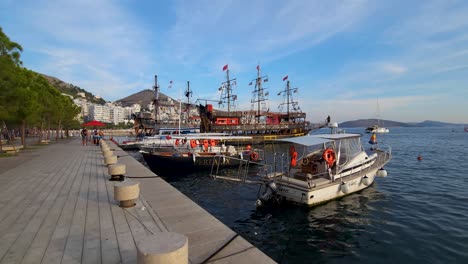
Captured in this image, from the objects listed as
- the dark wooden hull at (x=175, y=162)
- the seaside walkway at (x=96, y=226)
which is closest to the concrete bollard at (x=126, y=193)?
the seaside walkway at (x=96, y=226)

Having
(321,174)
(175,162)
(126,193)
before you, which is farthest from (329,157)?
(175,162)

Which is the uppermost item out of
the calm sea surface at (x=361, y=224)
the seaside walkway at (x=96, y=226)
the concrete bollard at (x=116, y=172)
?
the concrete bollard at (x=116, y=172)

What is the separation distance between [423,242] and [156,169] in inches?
690

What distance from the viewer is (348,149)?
13484mm

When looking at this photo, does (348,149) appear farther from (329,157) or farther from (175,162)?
(175,162)

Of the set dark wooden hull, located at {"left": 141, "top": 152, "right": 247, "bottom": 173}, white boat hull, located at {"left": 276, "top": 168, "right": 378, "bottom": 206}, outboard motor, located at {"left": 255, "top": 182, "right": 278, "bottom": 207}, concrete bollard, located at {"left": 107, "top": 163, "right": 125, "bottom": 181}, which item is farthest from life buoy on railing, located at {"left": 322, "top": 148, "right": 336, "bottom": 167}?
dark wooden hull, located at {"left": 141, "top": 152, "right": 247, "bottom": 173}

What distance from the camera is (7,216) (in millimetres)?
6121

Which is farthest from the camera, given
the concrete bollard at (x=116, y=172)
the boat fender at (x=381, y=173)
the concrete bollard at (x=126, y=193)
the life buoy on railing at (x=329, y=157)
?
the boat fender at (x=381, y=173)

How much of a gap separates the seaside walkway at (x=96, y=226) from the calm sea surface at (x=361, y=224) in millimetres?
3116

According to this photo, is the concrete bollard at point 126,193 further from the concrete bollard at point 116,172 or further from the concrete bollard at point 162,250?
the concrete bollard at point 116,172

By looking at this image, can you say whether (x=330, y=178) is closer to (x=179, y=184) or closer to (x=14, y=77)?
(x=179, y=184)

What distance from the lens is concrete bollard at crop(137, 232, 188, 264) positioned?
9.88ft

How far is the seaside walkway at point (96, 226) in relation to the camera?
4.20m

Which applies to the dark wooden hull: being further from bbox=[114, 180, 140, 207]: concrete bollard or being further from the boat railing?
bbox=[114, 180, 140, 207]: concrete bollard
